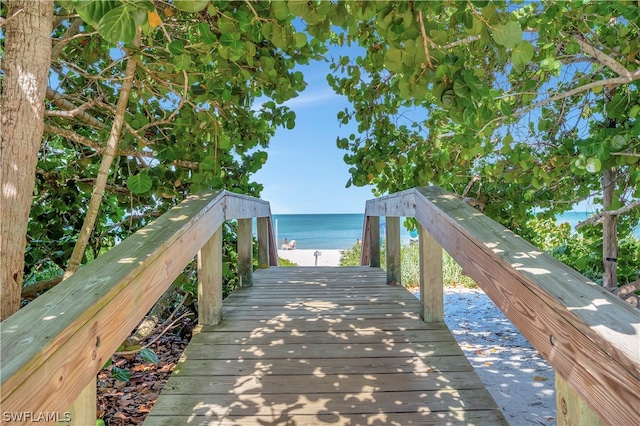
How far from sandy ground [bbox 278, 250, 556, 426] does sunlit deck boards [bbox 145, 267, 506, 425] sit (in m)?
1.15

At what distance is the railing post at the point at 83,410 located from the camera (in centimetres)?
91

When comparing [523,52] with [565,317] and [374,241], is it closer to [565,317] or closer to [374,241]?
[565,317]

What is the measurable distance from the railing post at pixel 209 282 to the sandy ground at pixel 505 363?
7.18 ft

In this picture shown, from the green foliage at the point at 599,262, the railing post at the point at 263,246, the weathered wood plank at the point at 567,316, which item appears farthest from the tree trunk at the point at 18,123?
the green foliage at the point at 599,262

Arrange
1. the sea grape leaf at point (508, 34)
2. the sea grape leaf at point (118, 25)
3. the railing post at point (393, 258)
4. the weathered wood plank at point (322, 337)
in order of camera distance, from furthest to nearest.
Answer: the railing post at point (393, 258), the weathered wood plank at point (322, 337), the sea grape leaf at point (508, 34), the sea grape leaf at point (118, 25)

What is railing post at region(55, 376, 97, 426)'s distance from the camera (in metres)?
0.91

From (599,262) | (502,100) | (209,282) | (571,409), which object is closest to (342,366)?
(209,282)

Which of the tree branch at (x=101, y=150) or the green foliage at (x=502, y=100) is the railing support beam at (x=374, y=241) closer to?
the green foliage at (x=502, y=100)

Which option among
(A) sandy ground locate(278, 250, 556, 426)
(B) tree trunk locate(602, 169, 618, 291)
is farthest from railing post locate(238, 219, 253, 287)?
(B) tree trunk locate(602, 169, 618, 291)

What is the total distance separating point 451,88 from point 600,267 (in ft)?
12.9

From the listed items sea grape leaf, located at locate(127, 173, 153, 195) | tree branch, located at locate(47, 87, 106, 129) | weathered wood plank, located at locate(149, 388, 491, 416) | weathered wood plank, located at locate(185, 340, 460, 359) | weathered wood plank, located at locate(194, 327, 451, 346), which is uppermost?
tree branch, located at locate(47, 87, 106, 129)

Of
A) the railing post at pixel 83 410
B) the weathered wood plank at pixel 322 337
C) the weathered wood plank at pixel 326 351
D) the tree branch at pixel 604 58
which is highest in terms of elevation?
the tree branch at pixel 604 58

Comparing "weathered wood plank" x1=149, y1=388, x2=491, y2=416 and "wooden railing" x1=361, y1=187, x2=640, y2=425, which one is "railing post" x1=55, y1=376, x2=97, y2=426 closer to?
"weathered wood plank" x1=149, y1=388, x2=491, y2=416

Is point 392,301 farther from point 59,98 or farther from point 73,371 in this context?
point 59,98
